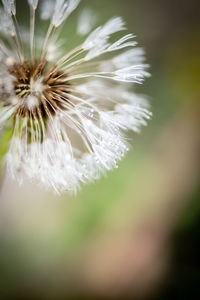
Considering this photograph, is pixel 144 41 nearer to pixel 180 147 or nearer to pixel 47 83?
pixel 180 147

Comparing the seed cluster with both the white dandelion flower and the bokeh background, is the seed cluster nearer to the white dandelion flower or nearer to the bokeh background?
the white dandelion flower

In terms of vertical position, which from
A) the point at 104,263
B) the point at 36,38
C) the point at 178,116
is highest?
the point at 178,116

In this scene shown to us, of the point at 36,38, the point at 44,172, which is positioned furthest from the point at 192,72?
the point at 44,172

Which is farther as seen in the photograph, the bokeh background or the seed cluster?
the bokeh background

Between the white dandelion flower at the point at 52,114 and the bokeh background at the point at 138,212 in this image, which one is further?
the bokeh background at the point at 138,212

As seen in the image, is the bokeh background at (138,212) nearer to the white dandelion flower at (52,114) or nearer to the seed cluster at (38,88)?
the white dandelion flower at (52,114)

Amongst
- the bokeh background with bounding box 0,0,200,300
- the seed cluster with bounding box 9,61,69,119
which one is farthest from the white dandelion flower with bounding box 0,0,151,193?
the bokeh background with bounding box 0,0,200,300

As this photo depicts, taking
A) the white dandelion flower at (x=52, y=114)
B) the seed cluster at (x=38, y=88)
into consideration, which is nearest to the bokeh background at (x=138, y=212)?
the white dandelion flower at (x=52, y=114)

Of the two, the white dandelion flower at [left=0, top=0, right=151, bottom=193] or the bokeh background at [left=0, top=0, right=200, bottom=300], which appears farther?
the bokeh background at [left=0, top=0, right=200, bottom=300]
